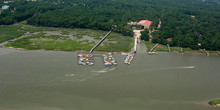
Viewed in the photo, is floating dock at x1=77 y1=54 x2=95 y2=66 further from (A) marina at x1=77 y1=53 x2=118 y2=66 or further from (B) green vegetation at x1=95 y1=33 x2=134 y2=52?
(B) green vegetation at x1=95 y1=33 x2=134 y2=52

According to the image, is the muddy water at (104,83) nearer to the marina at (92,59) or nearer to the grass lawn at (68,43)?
the marina at (92,59)

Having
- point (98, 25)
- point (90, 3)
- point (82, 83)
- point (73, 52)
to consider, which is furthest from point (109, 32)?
point (90, 3)

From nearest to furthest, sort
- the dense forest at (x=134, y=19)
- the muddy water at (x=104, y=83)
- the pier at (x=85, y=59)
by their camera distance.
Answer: the muddy water at (x=104, y=83) < the pier at (x=85, y=59) < the dense forest at (x=134, y=19)

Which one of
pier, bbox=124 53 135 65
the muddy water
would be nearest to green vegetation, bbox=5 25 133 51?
pier, bbox=124 53 135 65

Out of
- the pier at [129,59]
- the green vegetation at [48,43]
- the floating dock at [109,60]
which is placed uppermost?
the green vegetation at [48,43]

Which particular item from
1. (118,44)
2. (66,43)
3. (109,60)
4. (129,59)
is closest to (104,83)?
(109,60)

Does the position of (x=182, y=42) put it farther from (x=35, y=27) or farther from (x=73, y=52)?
(x=35, y=27)

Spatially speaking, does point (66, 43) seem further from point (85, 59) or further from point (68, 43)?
point (85, 59)

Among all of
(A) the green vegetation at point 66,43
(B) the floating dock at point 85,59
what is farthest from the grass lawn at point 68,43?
(B) the floating dock at point 85,59
